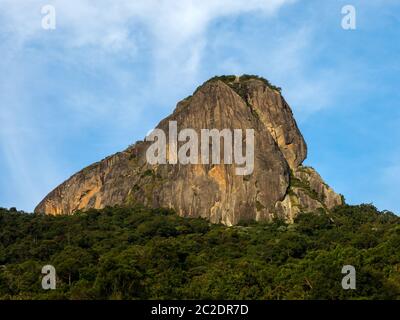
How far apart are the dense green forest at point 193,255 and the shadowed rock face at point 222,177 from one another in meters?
4.18

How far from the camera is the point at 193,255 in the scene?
7731 cm

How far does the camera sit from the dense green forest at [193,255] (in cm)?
4484

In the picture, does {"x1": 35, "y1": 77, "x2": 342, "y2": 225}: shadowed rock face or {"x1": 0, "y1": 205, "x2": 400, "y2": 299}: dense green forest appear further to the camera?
{"x1": 35, "y1": 77, "x2": 342, "y2": 225}: shadowed rock face

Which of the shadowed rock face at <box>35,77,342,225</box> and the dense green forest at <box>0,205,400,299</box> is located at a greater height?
the shadowed rock face at <box>35,77,342,225</box>

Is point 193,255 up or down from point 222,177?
down

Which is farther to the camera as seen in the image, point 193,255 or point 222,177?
point 222,177

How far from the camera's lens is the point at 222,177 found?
118m

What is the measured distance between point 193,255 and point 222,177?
41533 millimetres

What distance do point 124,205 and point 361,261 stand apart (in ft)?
252

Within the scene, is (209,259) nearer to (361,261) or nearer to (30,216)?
(361,261)

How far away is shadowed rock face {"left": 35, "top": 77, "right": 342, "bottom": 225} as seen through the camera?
387 feet

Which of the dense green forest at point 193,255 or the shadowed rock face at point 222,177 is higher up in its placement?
the shadowed rock face at point 222,177

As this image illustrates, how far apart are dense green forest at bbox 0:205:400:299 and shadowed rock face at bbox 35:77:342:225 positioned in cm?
418
